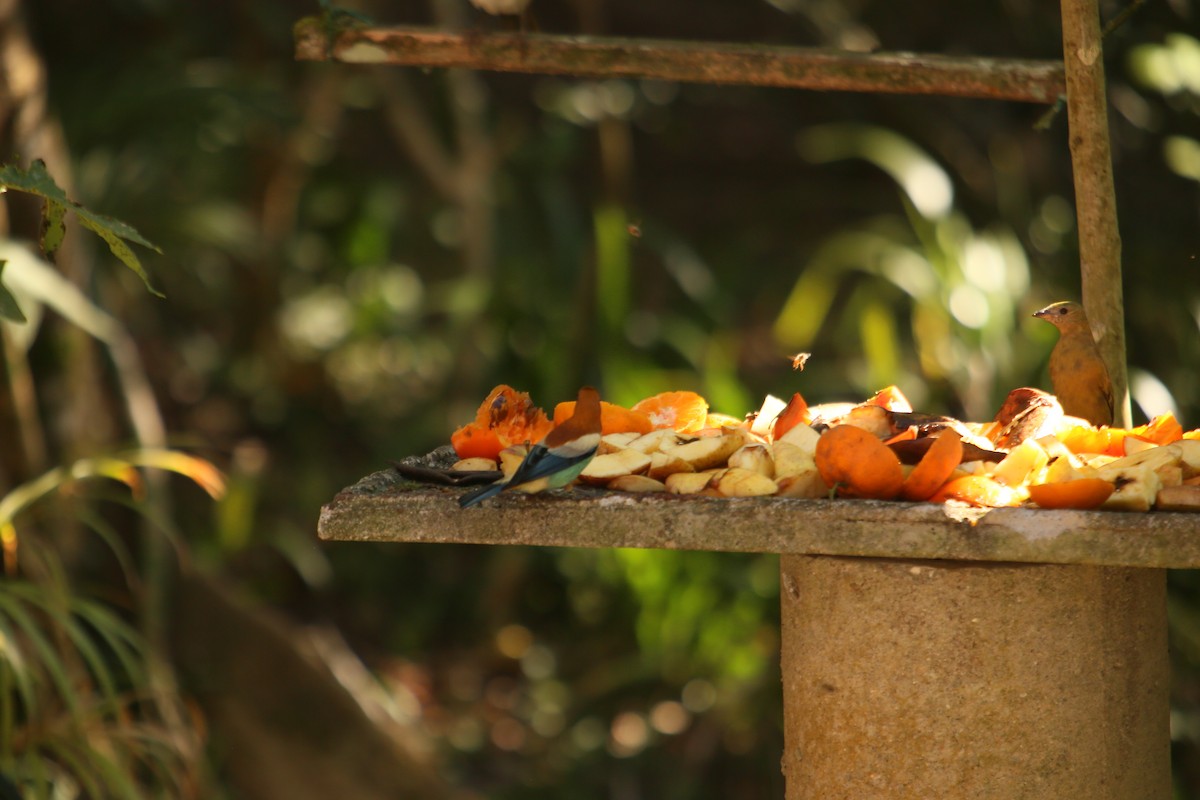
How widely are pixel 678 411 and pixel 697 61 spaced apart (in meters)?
0.46

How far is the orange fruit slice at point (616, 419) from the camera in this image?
1573 mm

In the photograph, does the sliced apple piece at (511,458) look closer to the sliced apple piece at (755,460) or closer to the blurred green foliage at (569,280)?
the sliced apple piece at (755,460)

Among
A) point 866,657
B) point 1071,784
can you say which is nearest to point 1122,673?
point 1071,784

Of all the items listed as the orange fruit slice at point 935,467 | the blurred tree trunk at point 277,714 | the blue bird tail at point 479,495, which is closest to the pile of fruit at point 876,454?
the orange fruit slice at point 935,467

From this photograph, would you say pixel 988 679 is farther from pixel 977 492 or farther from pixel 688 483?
pixel 688 483

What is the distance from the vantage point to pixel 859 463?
129 cm

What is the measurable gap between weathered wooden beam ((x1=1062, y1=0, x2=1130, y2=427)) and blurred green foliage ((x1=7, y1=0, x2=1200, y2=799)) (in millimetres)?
1263

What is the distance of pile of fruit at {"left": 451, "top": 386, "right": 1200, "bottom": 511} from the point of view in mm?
1281

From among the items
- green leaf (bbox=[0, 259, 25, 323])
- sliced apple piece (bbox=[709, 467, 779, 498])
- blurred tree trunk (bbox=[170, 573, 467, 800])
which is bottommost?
blurred tree trunk (bbox=[170, 573, 467, 800])

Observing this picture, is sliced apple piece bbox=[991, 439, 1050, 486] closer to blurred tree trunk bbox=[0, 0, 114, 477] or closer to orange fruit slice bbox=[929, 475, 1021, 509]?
orange fruit slice bbox=[929, 475, 1021, 509]

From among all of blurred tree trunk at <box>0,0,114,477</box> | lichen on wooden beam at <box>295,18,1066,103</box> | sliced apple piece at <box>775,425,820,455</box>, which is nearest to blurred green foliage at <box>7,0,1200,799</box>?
blurred tree trunk at <box>0,0,114,477</box>

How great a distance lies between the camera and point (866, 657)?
145 centimetres

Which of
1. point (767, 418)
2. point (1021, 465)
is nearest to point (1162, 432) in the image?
point (1021, 465)

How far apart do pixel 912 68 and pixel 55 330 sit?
2.05 metres
